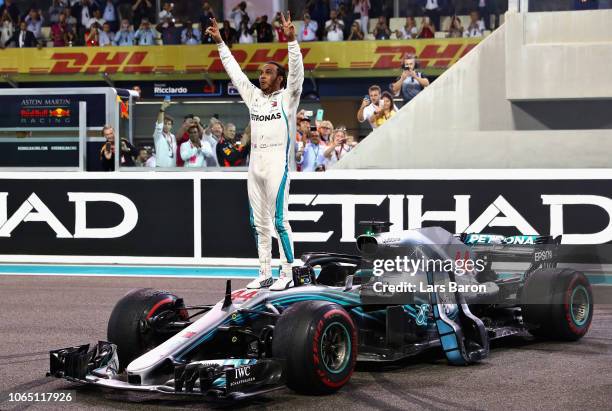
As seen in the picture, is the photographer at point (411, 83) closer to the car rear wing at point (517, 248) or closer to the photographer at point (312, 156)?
the photographer at point (312, 156)

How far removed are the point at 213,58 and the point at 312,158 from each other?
12966 mm

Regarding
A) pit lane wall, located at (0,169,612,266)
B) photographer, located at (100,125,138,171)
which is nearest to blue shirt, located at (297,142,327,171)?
pit lane wall, located at (0,169,612,266)

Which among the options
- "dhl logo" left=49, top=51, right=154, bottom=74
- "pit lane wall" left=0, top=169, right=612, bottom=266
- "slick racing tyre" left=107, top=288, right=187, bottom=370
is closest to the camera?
"slick racing tyre" left=107, top=288, right=187, bottom=370

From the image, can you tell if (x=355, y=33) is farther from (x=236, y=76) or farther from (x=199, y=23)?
(x=236, y=76)

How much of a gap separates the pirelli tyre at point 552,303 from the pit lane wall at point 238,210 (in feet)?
14.1

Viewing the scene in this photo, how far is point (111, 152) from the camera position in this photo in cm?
1427

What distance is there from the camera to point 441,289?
7500 mm

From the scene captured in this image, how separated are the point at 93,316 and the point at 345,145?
231 inches

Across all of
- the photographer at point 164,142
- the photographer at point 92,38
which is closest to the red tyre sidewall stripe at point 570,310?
the photographer at point 164,142

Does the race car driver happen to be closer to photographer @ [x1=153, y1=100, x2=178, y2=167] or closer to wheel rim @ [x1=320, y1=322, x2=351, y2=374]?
wheel rim @ [x1=320, y1=322, x2=351, y2=374]

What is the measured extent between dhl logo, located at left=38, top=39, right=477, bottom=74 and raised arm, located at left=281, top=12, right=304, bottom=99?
15.4 meters

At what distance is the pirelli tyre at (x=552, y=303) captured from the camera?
8.27 m

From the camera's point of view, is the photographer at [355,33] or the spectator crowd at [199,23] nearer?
the spectator crowd at [199,23]

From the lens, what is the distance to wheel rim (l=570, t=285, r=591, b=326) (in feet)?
28.0
